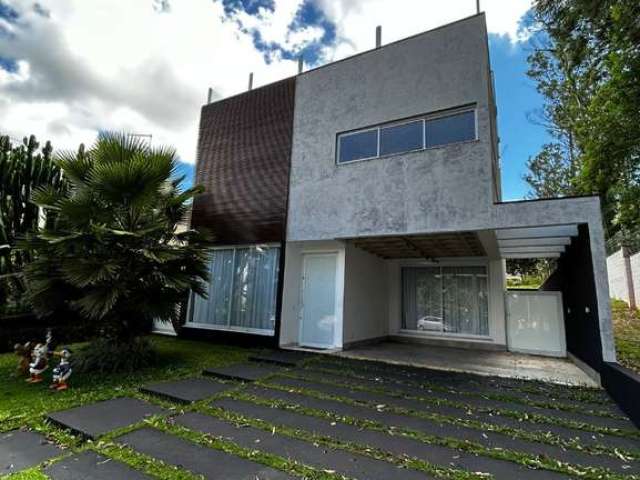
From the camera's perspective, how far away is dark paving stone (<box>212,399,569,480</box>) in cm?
314

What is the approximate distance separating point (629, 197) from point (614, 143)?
1.68 metres

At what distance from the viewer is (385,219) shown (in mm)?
7715

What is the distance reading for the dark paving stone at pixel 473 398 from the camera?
14.3 ft

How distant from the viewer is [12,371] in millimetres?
6582

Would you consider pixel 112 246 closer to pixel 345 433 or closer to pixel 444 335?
pixel 345 433

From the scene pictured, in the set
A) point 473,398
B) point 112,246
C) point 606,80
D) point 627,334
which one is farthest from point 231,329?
point 627,334

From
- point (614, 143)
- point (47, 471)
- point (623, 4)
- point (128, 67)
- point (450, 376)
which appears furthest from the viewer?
point (128, 67)

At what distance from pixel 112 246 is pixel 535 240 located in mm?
9268

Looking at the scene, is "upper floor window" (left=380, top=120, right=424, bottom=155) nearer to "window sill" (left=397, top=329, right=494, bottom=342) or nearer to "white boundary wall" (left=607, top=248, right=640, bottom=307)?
"window sill" (left=397, top=329, right=494, bottom=342)

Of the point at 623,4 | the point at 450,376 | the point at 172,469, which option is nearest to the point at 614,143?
the point at 623,4

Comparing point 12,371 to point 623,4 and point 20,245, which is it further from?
point 623,4

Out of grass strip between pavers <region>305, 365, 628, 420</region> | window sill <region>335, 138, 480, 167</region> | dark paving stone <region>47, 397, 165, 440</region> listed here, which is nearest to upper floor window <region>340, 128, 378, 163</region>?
window sill <region>335, 138, 480, 167</region>

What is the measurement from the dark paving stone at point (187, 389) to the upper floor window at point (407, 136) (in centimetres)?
581

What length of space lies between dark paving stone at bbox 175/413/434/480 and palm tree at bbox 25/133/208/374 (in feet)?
10.8
